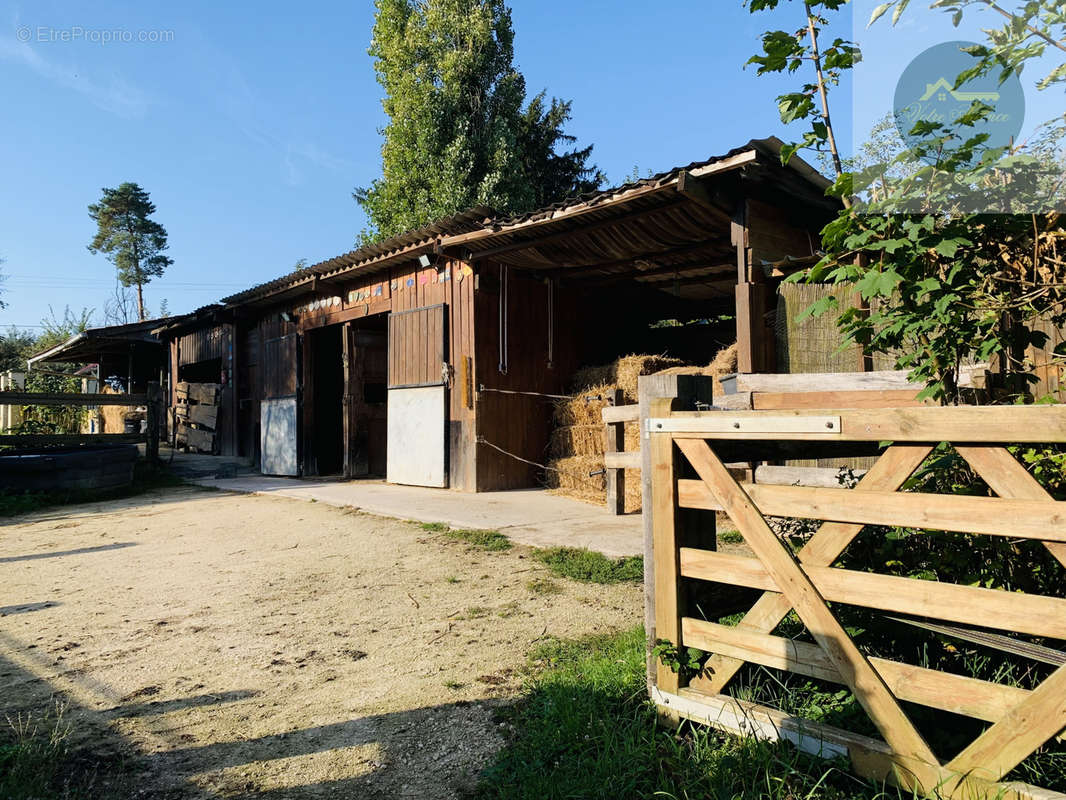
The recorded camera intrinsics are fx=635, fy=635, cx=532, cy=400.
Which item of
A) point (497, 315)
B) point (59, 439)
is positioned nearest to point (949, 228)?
point (497, 315)

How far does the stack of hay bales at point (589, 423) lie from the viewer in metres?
7.97

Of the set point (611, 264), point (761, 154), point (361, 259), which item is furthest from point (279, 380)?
point (761, 154)

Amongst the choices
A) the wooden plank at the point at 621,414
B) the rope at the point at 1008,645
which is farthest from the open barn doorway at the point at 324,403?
the rope at the point at 1008,645

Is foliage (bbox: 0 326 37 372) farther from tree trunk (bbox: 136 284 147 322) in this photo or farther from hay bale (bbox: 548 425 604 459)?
hay bale (bbox: 548 425 604 459)

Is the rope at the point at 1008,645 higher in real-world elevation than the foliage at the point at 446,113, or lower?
lower

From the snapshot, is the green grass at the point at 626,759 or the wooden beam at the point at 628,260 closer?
the green grass at the point at 626,759

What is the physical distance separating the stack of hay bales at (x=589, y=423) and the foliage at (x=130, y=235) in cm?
4157

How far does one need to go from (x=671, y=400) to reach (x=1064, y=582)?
5.09 feet

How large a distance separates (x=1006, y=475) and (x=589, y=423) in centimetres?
687

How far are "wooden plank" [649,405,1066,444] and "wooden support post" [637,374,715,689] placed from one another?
44cm

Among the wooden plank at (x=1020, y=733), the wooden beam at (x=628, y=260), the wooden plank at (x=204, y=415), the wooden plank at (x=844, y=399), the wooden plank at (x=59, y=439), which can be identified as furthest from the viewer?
the wooden plank at (x=204, y=415)

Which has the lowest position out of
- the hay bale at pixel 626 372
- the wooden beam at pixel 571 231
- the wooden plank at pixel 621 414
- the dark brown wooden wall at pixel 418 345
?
the wooden plank at pixel 621 414

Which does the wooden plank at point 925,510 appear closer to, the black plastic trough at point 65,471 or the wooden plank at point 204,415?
the black plastic trough at point 65,471

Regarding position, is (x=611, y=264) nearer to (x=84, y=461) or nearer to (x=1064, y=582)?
(x=1064, y=582)
